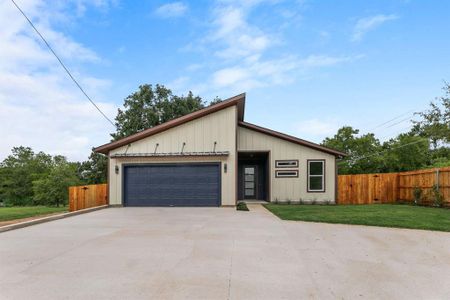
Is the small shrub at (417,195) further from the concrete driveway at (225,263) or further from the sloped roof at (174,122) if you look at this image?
the sloped roof at (174,122)

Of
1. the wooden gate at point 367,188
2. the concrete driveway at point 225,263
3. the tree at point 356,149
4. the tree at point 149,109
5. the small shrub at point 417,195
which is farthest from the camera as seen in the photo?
the tree at point 356,149

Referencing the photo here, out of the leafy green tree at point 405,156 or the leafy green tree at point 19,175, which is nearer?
the leafy green tree at point 405,156

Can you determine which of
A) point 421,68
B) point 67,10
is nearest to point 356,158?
point 421,68

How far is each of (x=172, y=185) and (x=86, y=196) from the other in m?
3.92

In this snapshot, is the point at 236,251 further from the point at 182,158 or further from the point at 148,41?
the point at 148,41

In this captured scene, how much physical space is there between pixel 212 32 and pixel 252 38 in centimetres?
205

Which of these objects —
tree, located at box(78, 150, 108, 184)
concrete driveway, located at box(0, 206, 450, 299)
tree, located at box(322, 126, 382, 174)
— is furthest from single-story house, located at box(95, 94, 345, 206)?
tree, located at box(78, 150, 108, 184)

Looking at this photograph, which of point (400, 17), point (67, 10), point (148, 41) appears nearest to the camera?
point (67, 10)

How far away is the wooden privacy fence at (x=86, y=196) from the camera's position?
42.1ft

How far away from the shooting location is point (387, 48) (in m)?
13.9

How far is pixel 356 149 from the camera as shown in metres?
29.6

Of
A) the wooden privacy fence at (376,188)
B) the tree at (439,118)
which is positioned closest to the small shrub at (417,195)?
the wooden privacy fence at (376,188)

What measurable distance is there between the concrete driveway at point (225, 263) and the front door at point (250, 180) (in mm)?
9916

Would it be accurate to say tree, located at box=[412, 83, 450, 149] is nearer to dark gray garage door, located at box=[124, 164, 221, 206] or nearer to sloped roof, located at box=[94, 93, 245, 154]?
sloped roof, located at box=[94, 93, 245, 154]
